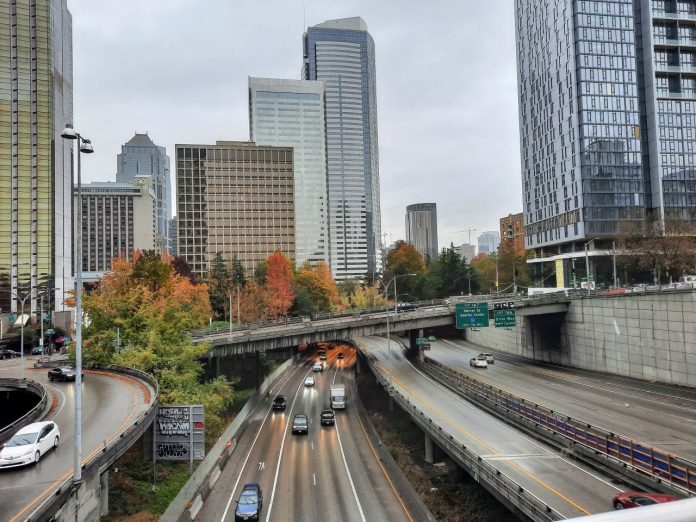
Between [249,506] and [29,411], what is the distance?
15.1 m

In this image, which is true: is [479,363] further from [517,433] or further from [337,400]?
[517,433]

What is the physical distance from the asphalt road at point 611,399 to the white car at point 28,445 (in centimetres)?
3349

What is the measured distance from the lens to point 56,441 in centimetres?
2359

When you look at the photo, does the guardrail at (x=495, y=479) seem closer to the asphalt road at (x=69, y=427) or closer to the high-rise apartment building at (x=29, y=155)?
the asphalt road at (x=69, y=427)

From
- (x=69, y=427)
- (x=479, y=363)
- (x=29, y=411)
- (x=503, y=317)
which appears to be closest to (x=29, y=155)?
(x=29, y=411)

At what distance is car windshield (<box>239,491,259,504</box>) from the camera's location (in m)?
30.7

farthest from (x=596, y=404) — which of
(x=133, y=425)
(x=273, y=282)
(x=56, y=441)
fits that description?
(x=273, y=282)

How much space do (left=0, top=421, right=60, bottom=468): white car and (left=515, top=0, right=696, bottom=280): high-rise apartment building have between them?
9368 centimetres

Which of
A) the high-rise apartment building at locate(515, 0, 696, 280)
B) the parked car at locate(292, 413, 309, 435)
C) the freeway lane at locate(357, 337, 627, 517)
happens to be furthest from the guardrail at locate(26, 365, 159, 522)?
the high-rise apartment building at locate(515, 0, 696, 280)

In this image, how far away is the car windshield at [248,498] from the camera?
30688 millimetres

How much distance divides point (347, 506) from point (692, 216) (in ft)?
332

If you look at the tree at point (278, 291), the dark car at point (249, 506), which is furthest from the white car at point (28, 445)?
the tree at point (278, 291)

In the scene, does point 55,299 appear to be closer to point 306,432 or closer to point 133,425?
point 306,432

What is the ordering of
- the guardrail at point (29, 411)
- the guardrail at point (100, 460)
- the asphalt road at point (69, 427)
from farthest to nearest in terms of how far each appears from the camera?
the guardrail at point (29, 411)
the asphalt road at point (69, 427)
the guardrail at point (100, 460)
